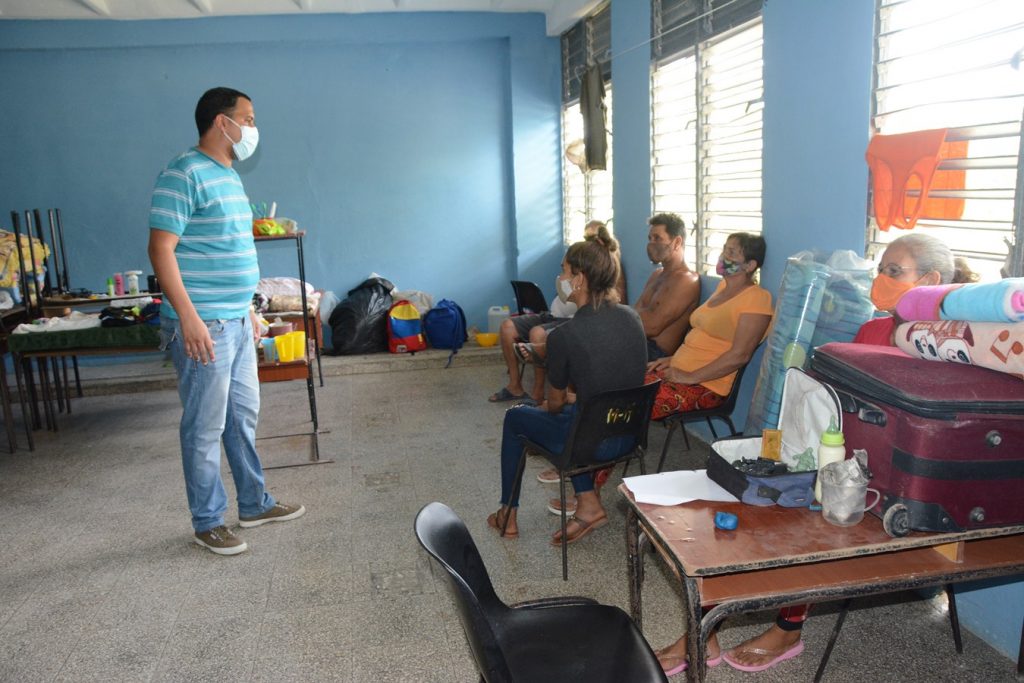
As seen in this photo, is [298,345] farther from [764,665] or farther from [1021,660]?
[1021,660]

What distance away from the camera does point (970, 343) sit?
1.74m

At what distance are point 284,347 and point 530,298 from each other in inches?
93.7

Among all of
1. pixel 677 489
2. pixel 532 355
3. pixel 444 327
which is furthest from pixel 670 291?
pixel 444 327

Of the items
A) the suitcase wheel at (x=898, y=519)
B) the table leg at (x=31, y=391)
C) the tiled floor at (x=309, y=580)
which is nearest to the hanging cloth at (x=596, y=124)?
the tiled floor at (x=309, y=580)

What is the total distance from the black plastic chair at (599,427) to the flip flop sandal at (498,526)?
0.37 metres

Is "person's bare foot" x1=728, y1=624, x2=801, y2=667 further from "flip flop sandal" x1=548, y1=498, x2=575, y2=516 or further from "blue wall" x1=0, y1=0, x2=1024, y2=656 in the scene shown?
"blue wall" x1=0, y1=0, x2=1024, y2=656

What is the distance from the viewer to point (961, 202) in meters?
2.62

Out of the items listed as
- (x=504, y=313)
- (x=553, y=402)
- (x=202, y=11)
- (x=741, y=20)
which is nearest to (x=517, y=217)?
(x=504, y=313)

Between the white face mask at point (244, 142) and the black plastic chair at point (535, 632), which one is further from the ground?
the white face mask at point (244, 142)

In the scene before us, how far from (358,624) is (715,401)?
1.99 metres

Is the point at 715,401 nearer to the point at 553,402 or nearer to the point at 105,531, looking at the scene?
the point at 553,402

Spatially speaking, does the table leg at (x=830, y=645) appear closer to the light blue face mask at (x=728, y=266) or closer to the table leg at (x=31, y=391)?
the light blue face mask at (x=728, y=266)

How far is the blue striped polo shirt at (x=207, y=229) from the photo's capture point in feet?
9.95

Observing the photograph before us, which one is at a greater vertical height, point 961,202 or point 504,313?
point 961,202
